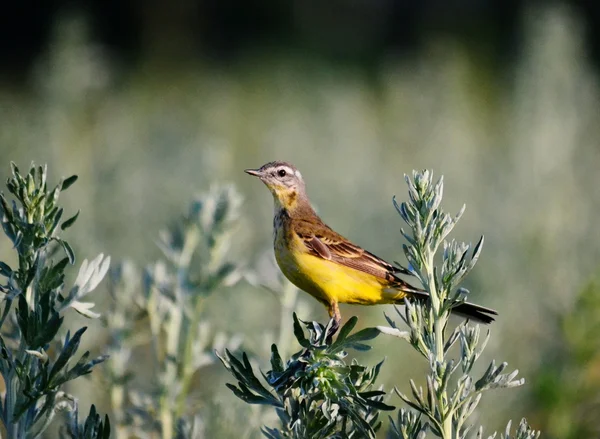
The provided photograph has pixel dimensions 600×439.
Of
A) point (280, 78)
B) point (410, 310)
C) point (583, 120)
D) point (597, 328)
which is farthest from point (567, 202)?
point (280, 78)

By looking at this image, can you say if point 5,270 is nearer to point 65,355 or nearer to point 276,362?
point 65,355

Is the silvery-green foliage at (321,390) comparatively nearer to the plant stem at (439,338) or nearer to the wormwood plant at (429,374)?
the wormwood plant at (429,374)

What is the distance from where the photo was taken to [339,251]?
3107mm

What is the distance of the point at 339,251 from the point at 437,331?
1.63 m

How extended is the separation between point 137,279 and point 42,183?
1281 millimetres

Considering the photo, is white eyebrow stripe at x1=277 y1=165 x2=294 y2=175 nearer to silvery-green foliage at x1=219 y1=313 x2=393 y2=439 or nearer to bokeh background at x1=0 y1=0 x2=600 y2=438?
bokeh background at x1=0 y1=0 x2=600 y2=438

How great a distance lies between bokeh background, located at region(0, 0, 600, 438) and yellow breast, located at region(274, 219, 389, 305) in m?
0.12

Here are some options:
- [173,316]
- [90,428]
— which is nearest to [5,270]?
[90,428]

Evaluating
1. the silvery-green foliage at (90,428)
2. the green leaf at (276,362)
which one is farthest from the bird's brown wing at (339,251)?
the silvery-green foliage at (90,428)

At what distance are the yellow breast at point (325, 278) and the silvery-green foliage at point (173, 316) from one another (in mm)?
289

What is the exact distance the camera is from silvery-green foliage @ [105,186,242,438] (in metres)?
2.35

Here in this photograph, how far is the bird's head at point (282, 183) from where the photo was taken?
11.6 ft

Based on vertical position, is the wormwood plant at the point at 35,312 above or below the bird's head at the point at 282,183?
below

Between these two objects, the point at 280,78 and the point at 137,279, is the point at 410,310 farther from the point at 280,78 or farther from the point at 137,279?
the point at 280,78
